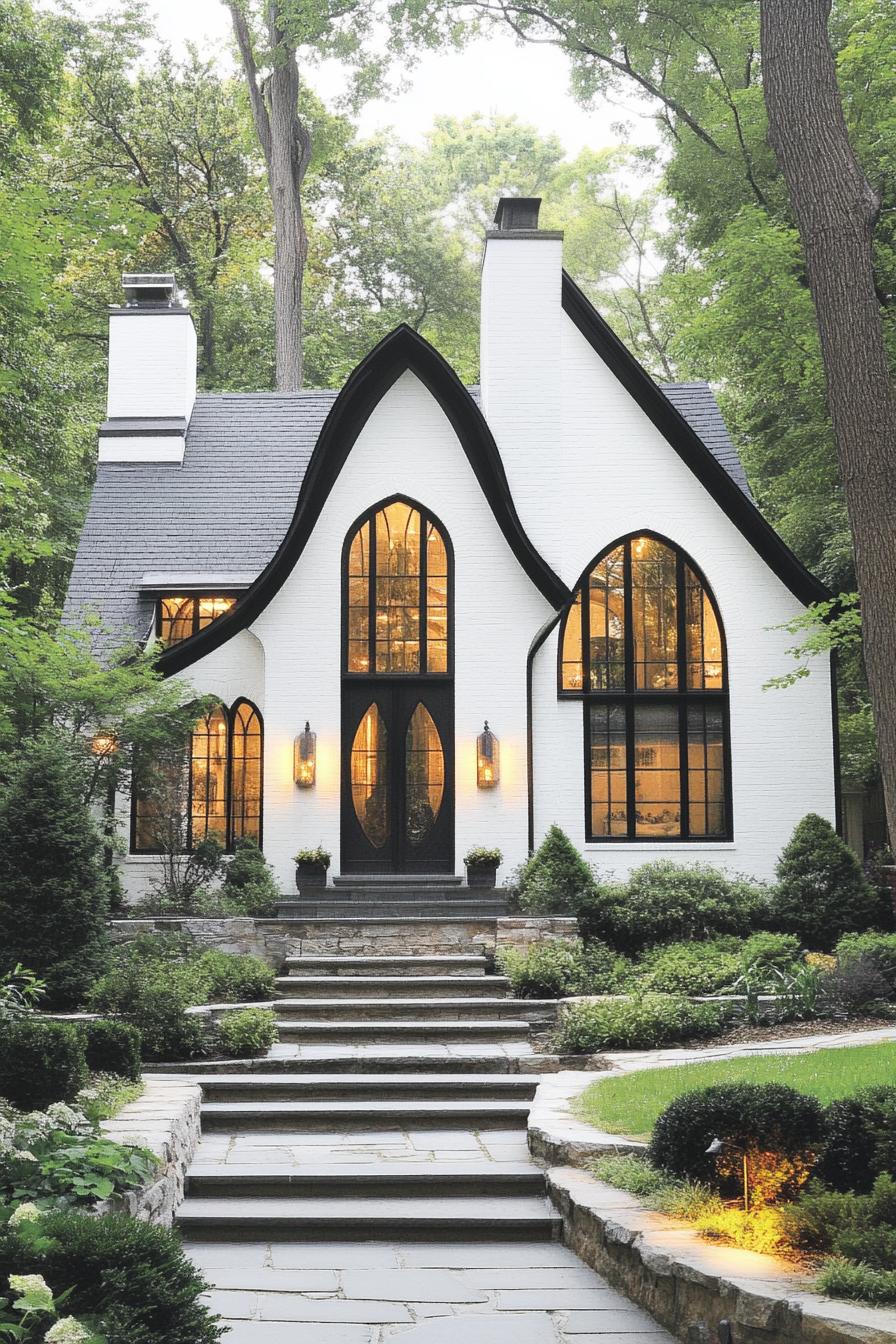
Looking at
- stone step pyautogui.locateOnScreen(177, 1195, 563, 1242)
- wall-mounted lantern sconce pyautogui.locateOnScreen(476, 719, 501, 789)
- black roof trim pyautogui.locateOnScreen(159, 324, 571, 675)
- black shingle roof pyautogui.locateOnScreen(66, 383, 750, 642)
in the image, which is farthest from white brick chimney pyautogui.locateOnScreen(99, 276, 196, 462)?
stone step pyautogui.locateOnScreen(177, 1195, 563, 1242)

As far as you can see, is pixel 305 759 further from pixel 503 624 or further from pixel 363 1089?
pixel 363 1089

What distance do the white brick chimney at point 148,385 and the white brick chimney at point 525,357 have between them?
4896 millimetres

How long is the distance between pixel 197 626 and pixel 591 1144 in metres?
10.9

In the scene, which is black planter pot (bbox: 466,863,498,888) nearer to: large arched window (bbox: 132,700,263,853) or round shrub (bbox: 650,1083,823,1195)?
large arched window (bbox: 132,700,263,853)

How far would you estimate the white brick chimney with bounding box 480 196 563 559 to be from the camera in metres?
16.2

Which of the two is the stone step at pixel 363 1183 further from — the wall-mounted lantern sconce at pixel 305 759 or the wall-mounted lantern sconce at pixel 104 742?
the wall-mounted lantern sconce at pixel 305 759

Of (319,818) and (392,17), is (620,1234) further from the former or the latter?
(392,17)

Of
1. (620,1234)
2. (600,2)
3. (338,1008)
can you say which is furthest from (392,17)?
(620,1234)

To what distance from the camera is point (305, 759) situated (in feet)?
48.9

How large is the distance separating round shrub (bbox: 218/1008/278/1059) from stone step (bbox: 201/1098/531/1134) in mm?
996

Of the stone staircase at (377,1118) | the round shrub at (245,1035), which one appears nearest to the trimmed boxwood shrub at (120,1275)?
the stone staircase at (377,1118)

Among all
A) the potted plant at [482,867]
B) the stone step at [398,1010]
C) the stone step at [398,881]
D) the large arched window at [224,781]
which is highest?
the large arched window at [224,781]

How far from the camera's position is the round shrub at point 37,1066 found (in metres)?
7.09

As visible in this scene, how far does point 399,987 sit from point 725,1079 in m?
4.77
